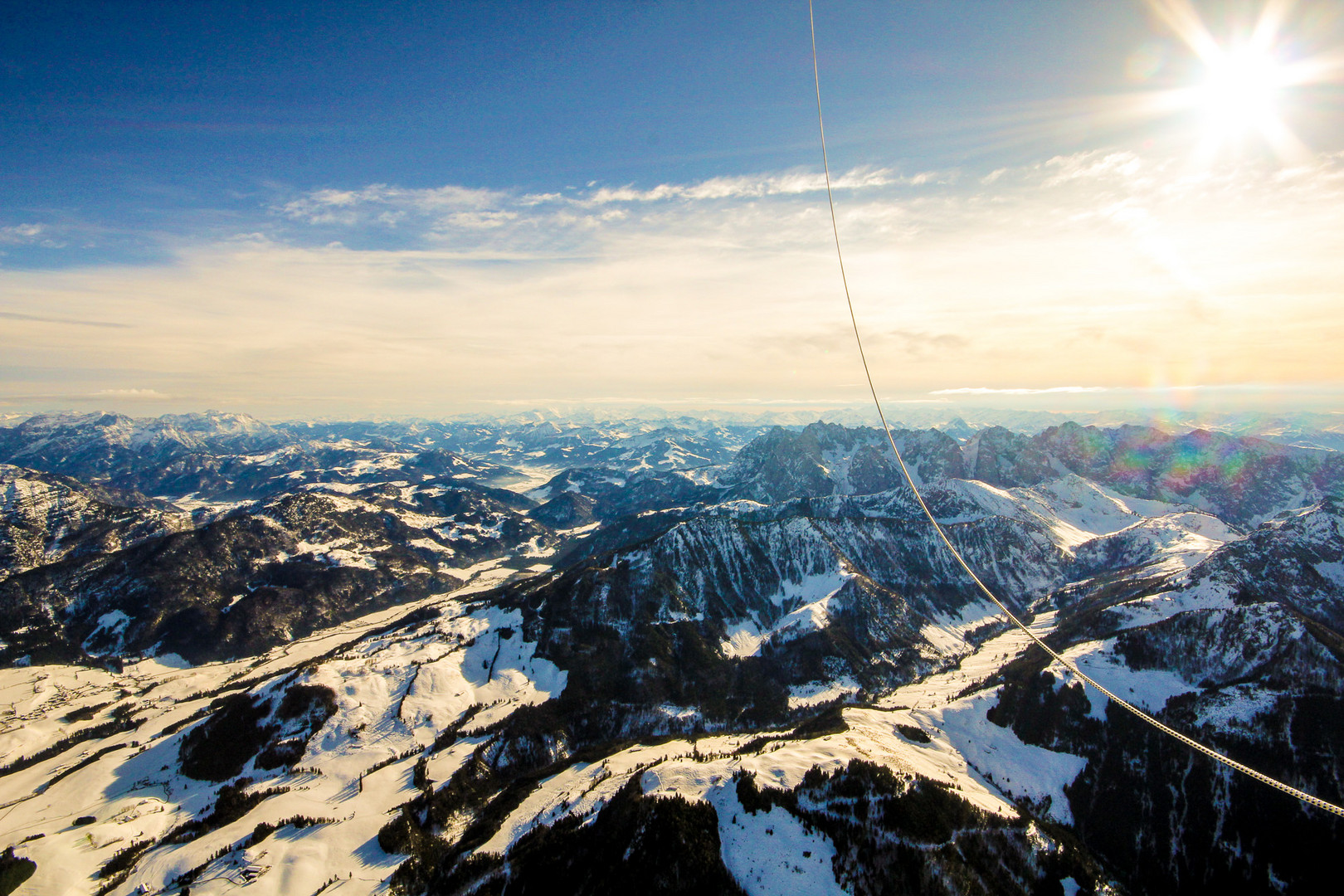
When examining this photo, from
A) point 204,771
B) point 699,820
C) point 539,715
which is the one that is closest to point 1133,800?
point 699,820

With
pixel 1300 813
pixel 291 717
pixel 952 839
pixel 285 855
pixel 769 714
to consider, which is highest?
pixel 952 839

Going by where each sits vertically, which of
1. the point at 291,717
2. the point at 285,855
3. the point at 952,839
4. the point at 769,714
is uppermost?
the point at 952,839

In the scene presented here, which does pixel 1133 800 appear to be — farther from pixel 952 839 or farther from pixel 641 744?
pixel 641 744

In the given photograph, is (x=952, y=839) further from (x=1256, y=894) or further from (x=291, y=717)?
(x=291, y=717)

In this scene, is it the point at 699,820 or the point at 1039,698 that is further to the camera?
the point at 1039,698

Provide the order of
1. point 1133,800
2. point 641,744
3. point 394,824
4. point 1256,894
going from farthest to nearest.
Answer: point 641,744 < point 1133,800 < point 394,824 < point 1256,894

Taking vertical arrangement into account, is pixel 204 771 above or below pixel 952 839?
below

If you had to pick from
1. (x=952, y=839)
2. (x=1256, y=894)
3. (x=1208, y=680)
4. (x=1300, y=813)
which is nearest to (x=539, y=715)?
(x=952, y=839)

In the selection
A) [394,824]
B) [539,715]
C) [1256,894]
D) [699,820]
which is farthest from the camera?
[539,715]

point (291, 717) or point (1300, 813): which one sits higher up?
point (1300, 813)
